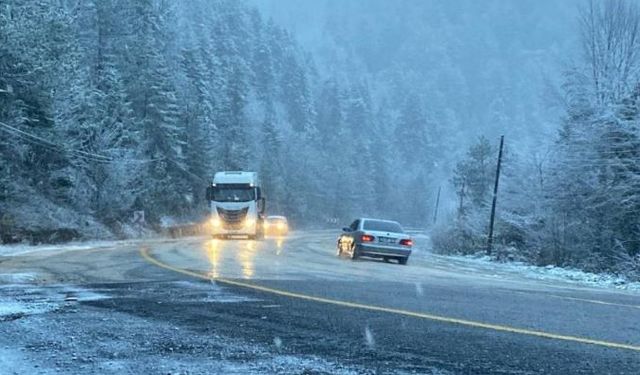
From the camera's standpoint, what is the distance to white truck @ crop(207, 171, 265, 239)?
3494 cm

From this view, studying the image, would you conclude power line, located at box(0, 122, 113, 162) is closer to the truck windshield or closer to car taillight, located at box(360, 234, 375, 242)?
the truck windshield

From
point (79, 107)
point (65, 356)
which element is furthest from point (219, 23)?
point (65, 356)

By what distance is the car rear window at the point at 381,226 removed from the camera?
22375mm

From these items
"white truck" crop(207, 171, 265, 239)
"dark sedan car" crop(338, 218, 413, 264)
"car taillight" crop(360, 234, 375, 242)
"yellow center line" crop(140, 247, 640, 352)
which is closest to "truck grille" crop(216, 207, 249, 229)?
"white truck" crop(207, 171, 265, 239)

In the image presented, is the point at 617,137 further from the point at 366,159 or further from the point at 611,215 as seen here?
the point at 366,159

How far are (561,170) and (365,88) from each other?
5112 inches

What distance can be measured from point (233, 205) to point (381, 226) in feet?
46.1

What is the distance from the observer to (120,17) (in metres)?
63.3

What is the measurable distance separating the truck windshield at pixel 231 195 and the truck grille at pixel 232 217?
0.54 meters

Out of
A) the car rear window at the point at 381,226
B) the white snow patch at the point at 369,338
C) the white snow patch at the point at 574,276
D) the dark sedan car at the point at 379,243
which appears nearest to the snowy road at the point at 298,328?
the white snow patch at the point at 369,338

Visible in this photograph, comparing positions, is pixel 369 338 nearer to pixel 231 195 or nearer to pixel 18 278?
pixel 18 278

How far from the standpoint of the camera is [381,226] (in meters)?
22.7

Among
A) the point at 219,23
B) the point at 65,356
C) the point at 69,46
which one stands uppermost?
the point at 219,23

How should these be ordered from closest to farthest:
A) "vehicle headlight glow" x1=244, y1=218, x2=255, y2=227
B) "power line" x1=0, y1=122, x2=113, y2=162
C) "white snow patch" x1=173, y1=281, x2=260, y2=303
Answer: "white snow patch" x1=173, y1=281, x2=260, y2=303 → "power line" x1=0, y1=122, x2=113, y2=162 → "vehicle headlight glow" x1=244, y1=218, x2=255, y2=227
